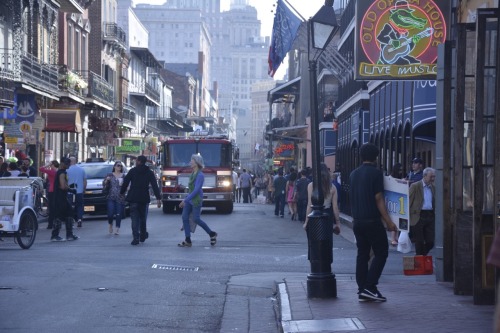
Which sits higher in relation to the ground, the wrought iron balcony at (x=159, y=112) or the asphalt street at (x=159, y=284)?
the wrought iron balcony at (x=159, y=112)

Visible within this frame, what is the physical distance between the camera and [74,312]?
10.6m

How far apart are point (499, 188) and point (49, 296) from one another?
5057 mm

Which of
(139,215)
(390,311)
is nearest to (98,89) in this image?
(139,215)

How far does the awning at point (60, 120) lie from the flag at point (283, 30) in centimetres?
1084

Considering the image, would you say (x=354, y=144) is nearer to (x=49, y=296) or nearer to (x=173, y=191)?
(x=173, y=191)

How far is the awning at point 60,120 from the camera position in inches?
1598

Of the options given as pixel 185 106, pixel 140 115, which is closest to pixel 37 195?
pixel 140 115

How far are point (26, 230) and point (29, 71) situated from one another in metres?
17.8

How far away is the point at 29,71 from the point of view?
115 ft

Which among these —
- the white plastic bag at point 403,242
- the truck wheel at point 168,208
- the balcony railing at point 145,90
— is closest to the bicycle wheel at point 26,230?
the white plastic bag at point 403,242

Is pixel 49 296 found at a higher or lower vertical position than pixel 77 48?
lower

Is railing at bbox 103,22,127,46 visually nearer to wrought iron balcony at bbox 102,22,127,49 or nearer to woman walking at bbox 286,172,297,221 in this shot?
wrought iron balcony at bbox 102,22,127,49

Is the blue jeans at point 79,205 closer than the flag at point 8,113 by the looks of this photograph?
Yes

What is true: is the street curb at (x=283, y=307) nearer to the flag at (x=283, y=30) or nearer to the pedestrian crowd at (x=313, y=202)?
the pedestrian crowd at (x=313, y=202)
